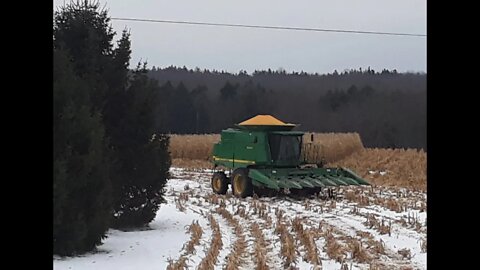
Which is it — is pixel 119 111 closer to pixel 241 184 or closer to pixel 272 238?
pixel 272 238

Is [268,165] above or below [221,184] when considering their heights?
above

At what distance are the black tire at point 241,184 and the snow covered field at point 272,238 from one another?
110 cm

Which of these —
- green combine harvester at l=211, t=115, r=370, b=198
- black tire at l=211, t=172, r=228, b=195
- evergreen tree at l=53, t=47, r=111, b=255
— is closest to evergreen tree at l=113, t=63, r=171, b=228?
evergreen tree at l=53, t=47, r=111, b=255

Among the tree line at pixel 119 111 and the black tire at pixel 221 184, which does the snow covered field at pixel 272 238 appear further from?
the black tire at pixel 221 184

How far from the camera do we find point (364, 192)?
16.2 m

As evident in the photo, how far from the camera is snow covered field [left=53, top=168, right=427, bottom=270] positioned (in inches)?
279

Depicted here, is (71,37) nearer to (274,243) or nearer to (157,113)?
(157,113)

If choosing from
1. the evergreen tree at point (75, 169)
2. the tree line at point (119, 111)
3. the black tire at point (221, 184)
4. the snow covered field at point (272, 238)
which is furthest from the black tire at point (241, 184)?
the evergreen tree at point (75, 169)

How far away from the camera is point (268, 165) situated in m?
15.7

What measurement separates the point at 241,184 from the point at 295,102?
15265mm

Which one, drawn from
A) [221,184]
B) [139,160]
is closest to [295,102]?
[221,184]

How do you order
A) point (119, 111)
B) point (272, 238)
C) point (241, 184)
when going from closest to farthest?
point (272, 238) < point (119, 111) < point (241, 184)
